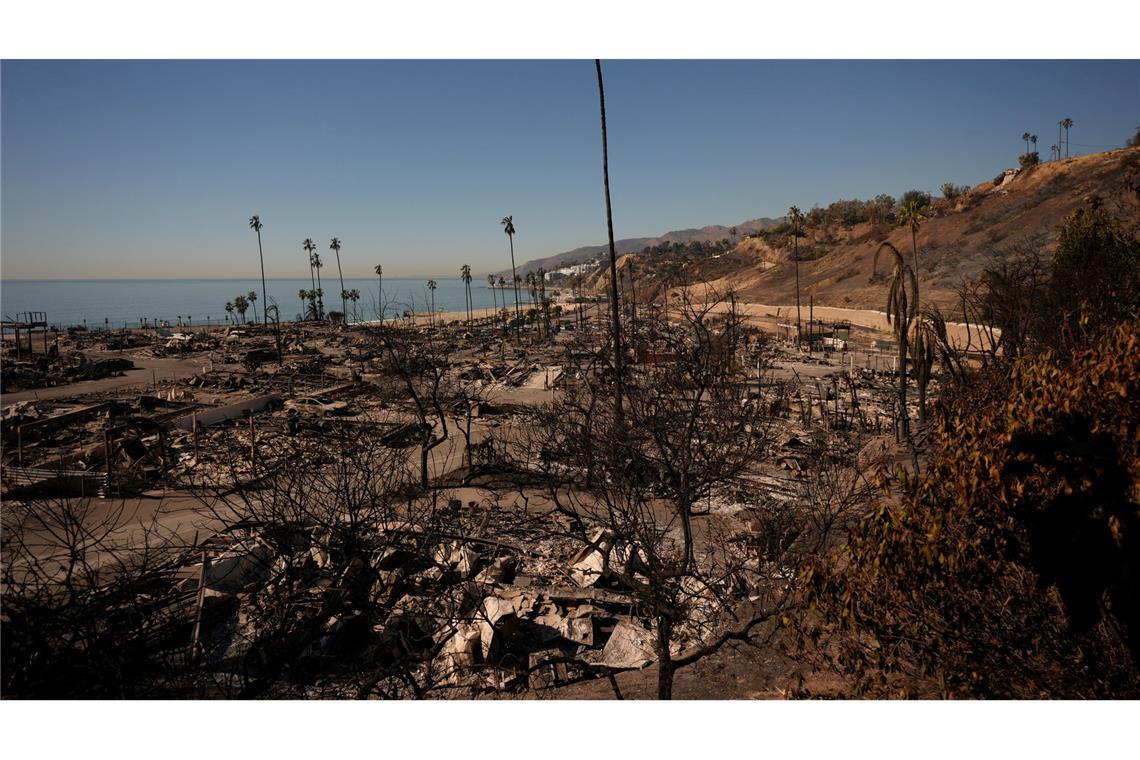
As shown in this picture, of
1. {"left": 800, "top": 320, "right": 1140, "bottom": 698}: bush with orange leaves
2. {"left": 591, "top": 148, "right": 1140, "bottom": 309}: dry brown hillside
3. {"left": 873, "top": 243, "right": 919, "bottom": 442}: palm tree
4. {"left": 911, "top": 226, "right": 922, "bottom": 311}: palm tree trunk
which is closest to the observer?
{"left": 800, "top": 320, "right": 1140, "bottom": 698}: bush with orange leaves

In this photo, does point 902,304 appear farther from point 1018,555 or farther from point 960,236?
point 960,236

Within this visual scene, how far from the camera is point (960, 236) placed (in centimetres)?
6550

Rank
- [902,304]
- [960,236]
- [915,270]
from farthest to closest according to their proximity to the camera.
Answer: [960,236] < [915,270] < [902,304]

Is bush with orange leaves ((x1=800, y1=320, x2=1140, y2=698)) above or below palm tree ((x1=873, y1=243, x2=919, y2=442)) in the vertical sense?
below

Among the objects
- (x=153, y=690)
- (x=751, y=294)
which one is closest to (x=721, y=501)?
(x=153, y=690)

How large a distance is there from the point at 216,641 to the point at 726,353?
28.2 ft

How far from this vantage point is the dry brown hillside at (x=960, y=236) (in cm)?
5578

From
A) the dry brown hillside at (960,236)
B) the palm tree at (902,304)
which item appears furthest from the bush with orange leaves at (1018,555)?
the dry brown hillside at (960,236)

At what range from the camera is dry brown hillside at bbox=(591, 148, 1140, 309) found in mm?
55781

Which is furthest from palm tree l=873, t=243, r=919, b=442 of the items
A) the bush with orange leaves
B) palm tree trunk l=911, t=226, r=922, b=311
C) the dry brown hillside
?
the dry brown hillside

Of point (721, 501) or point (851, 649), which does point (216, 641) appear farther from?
point (721, 501)

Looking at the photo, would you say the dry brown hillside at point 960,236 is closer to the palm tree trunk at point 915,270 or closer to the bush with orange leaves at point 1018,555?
the palm tree trunk at point 915,270

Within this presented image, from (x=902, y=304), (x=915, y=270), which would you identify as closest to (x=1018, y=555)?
(x=902, y=304)

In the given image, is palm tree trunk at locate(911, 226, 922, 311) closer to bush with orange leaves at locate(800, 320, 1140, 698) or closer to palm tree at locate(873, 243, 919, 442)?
palm tree at locate(873, 243, 919, 442)
